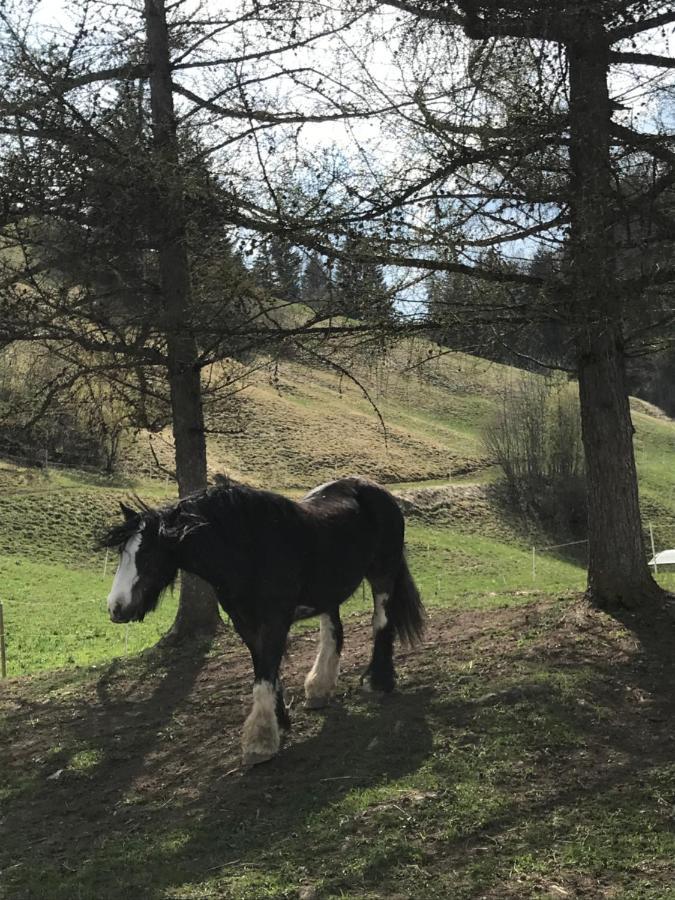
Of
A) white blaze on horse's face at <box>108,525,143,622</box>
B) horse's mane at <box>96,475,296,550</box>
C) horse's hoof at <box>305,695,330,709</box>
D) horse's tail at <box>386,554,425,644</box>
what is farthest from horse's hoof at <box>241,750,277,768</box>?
horse's tail at <box>386,554,425,644</box>

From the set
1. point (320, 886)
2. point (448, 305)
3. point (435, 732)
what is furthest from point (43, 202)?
point (320, 886)

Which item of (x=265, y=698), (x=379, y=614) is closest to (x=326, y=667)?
(x=379, y=614)

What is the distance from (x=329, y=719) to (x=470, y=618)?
2910 millimetres

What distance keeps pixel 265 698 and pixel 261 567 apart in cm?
86

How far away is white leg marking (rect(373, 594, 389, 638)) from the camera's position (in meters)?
6.84

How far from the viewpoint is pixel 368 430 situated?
46125mm

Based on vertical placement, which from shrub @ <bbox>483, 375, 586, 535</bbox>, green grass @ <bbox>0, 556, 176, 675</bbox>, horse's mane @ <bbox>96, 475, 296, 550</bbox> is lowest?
green grass @ <bbox>0, 556, 176, 675</bbox>

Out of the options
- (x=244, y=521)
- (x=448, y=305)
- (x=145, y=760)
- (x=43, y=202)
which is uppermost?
(x=43, y=202)

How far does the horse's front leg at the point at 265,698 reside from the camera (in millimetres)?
5352

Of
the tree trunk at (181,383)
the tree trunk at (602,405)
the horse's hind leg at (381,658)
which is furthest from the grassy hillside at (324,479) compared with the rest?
the horse's hind leg at (381,658)

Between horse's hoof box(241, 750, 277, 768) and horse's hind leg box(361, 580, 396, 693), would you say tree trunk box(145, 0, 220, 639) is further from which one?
horse's hoof box(241, 750, 277, 768)

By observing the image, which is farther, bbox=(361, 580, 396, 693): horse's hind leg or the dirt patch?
bbox=(361, 580, 396, 693): horse's hind leg

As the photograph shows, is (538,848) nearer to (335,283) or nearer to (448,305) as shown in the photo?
(448,305)

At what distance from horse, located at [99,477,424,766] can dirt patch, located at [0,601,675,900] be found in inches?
11.6
